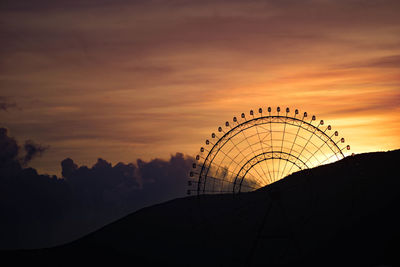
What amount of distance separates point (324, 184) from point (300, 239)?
18.3 metres

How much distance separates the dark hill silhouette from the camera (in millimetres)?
98125

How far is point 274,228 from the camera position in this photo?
111 metres

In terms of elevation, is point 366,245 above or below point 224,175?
below

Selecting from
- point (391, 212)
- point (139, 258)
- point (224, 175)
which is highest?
point (224, 175)

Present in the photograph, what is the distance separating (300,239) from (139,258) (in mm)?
29380

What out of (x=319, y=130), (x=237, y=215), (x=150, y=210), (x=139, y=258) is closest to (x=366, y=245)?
(x=319, y=130)

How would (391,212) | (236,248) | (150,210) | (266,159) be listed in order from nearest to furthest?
(266,159) → (391,212) → (236,248) → (150,210)

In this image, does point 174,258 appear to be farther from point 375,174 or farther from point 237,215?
point 375,174

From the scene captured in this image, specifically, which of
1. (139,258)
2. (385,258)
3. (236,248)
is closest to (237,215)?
(236,248)

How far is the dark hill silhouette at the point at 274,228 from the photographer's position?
322 feet

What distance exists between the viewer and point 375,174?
11581 cm

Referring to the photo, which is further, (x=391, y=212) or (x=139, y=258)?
(x=139, y=258)

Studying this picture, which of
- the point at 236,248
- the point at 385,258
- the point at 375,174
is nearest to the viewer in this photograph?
the point at 385,258

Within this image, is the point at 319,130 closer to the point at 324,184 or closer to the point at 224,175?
the point at 224,175
